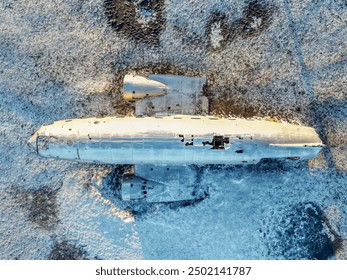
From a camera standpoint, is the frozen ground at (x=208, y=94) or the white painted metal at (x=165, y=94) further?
the frozen ground at (x=208, y=94)

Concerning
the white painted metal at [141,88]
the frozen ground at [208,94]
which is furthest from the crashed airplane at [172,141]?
the frozen ground at [208,94]

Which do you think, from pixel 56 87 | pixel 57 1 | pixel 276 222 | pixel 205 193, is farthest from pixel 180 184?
pixel 57 1

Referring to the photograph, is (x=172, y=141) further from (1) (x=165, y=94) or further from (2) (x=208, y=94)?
(2) (x=208, y=94)

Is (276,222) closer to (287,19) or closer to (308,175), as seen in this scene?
(308,175)

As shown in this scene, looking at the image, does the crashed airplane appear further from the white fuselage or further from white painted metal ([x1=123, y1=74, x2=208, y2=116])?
white painted metal ([x1=123, y1=74, x2=208, y2=116])

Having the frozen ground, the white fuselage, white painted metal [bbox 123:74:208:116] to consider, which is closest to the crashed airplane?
the white fuselage

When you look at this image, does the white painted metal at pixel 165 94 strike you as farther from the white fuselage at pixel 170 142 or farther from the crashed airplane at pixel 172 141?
the white fuselage at pixel 170 142
